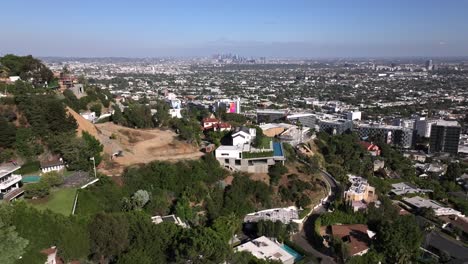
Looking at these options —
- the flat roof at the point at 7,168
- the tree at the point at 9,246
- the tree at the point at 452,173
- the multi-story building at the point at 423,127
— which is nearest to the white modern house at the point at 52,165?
the flat roof at the point at 7,168

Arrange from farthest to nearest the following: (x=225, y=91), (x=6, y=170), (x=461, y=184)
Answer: (x=225, y=91) → (x=461, y=184) → (x=6, y=170)

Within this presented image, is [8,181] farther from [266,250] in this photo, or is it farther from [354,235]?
[354,235]

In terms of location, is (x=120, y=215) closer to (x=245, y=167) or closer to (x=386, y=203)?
(x=245, y=167)

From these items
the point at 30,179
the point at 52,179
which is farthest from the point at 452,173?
the point at 30,179

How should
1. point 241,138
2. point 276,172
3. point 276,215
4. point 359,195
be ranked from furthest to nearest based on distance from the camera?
point 241,138 < point 276,172 < point 359,195 < point 276,215

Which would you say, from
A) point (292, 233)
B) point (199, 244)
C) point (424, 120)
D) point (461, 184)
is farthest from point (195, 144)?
point (424, 120)

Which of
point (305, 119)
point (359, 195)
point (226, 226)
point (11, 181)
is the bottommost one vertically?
point (305, 119)

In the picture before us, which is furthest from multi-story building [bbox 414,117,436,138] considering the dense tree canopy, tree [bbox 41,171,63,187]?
tree [bbox 41,171,63,187]
